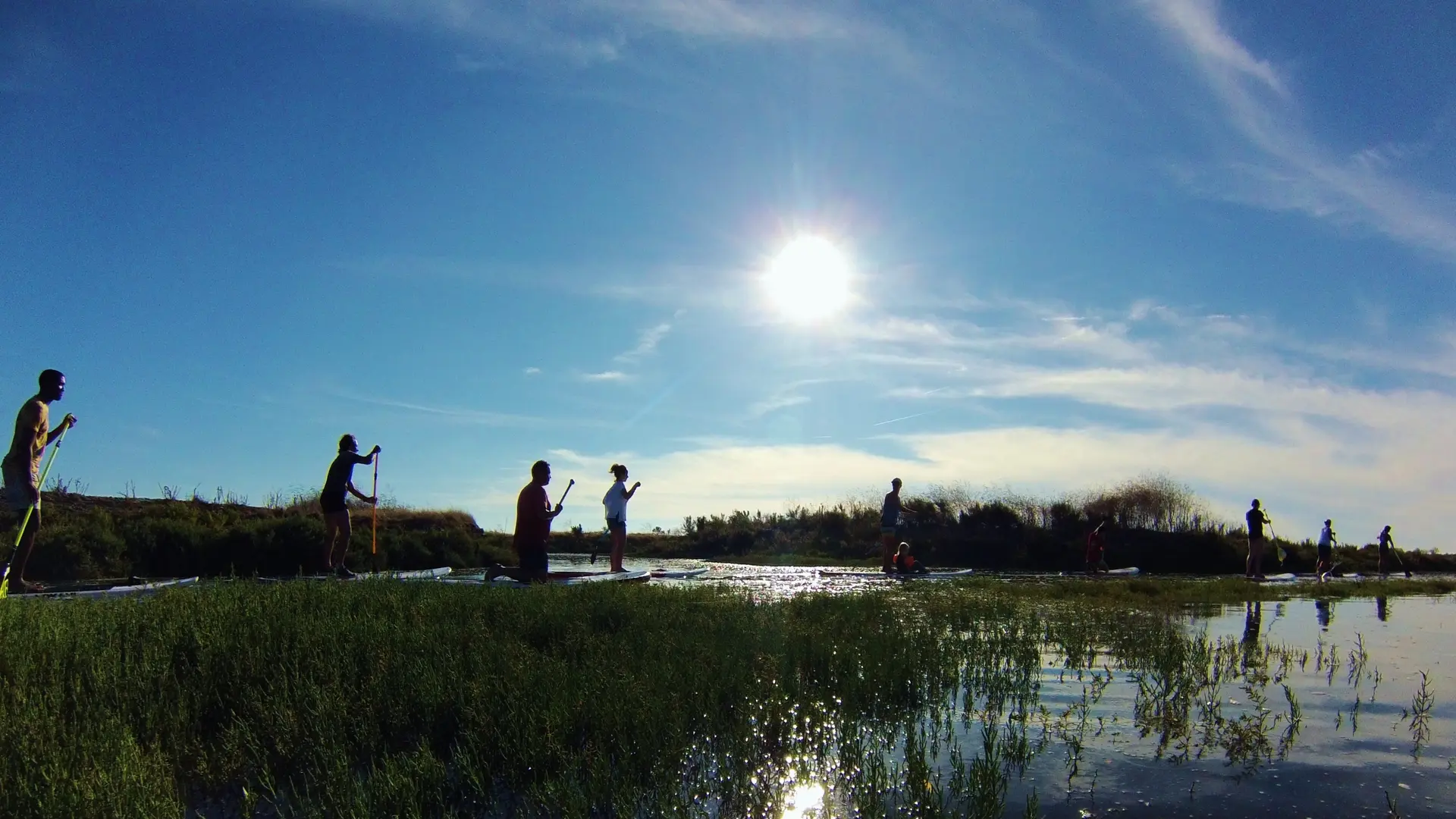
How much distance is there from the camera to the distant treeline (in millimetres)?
19000

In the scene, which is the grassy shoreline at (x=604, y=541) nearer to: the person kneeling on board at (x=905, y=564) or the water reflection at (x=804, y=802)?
the person kneeling on board at (x=905, y=564)

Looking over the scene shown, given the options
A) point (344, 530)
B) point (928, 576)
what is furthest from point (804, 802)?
point (928, 576)

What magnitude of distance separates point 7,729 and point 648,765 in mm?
3039

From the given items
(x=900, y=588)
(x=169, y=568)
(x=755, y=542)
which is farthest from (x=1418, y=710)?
(x=755, y=542)

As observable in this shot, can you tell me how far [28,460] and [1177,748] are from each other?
1165 cm

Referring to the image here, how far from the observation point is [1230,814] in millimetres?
4090

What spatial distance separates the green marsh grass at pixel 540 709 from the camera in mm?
4035

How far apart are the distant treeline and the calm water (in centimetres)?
1366

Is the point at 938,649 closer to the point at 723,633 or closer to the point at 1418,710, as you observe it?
the point at 723,633

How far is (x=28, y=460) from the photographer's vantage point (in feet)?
33.4

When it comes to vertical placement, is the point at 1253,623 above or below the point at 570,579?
below

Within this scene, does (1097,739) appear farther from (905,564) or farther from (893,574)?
(905,564)

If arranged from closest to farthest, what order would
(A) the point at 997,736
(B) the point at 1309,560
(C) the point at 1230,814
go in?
(C) the point at 1230,814, (A) the point at 997,736, (B) the point at 1309,560

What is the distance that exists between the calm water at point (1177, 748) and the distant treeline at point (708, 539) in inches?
538
